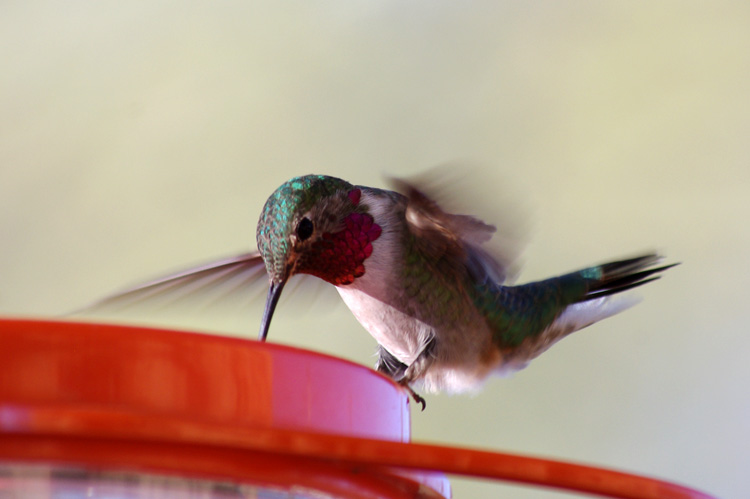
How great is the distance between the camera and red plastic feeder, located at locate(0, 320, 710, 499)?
0.37 meters

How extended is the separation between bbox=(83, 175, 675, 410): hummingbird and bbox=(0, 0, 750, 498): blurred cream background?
761 mm

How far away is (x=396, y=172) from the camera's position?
Result: 2268mm

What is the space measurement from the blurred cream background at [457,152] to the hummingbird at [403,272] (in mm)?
761

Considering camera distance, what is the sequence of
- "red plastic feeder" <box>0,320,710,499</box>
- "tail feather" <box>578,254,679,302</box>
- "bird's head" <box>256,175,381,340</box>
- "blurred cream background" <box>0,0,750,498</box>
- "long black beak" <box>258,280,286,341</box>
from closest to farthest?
"red plastic feeder" <box>0,320,710,499</box>, "long black beak" <box>258,280,286,341</box>, "bird's head" <box>256,175,381,340</box>, "tail feather" <box>578,254,679,302</box>, "blurred cream background" <box>0,0,750,498</box>

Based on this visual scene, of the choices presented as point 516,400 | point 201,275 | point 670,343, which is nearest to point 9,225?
point 201,275

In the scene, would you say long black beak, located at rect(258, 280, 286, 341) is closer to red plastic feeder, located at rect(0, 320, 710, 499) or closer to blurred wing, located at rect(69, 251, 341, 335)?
blurred wing, located at rect(69, 251, 341, 335)

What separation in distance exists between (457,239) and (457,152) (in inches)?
40.6

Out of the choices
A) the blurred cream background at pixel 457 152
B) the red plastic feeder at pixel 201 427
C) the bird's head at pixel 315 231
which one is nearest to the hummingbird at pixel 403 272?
the bird's head at pixel 315 231

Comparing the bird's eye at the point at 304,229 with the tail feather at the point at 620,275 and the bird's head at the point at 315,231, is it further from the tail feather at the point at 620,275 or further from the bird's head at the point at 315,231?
the tail feather at the point at 620,275

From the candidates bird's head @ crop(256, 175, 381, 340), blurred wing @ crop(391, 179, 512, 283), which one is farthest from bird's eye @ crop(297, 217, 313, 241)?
blurred wing @ crop(391, 179, 512, 283)

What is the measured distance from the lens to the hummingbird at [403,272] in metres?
1.18

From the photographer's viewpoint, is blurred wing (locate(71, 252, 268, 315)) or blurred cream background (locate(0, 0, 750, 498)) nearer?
blurred wing (locate(71, 252, 268, 315))

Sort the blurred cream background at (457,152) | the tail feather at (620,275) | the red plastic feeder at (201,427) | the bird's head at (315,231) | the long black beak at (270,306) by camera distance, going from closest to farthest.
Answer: the red plastic feeder at (201,427), the long black beak at (270,306), the bird's head at (315,231), the tail feather at (620,275), the blurred cream background at (457,152)

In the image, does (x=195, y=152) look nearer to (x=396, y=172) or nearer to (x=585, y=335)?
(x=396, y=172)
